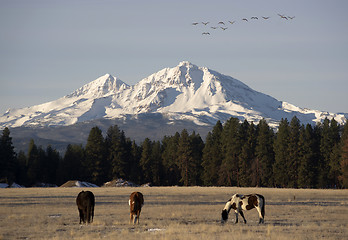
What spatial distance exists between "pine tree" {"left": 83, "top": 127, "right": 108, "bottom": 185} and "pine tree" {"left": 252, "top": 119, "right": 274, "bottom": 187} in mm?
34906

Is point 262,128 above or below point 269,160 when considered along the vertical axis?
above

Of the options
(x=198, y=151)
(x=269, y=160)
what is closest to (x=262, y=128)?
(x=269, y=160)

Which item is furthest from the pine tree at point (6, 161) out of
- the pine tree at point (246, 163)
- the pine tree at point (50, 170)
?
the pine tree at point (246, 163)

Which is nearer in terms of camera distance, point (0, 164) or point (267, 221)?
point (267, 221)

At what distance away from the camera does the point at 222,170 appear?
349 ft

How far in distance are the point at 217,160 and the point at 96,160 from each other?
91.2 ft

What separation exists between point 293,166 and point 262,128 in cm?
1022

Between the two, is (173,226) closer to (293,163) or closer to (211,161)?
(293,163)

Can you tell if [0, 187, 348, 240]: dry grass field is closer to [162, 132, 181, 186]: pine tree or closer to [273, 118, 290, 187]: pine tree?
[273, 118, 290, 187]: pine tree

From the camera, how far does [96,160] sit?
11481 centimetres

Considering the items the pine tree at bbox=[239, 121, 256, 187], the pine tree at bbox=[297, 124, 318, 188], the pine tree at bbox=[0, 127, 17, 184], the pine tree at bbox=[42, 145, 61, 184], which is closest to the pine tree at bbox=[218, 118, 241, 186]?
the pine tree at bbox=[239, 121, 256, 187]

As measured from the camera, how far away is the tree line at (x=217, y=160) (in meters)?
102

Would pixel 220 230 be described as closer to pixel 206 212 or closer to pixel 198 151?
pixel 206 212

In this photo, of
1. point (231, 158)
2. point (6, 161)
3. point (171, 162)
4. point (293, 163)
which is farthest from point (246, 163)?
point (6, 161)
